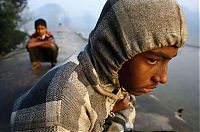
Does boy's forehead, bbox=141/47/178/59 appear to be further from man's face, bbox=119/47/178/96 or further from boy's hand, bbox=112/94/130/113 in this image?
boy's hand, bbox=112/94/130/113

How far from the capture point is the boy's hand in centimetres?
215

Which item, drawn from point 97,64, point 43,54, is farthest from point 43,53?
point 97,64

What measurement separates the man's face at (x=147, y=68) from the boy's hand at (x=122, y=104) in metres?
0.52

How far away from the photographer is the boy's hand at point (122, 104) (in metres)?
2.15

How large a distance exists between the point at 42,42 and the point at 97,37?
4960 millimetres

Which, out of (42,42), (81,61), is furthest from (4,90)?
(81,61)

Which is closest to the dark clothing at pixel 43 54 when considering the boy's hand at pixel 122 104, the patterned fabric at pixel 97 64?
the boy's hand at pixel 122 104

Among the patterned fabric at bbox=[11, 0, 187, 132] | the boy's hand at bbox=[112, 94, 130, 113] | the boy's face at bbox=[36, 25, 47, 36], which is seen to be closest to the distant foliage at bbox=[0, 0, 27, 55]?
the boy's face at bbox=[36, 25, 47, 36]

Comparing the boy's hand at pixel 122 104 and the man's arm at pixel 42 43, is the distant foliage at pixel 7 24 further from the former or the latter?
the boy's hand at pixel 122 104

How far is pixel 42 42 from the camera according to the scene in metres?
6.41

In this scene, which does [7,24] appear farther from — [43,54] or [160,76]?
[160,76]

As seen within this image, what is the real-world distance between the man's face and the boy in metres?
4.82

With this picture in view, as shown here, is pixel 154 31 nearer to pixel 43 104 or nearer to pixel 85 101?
pixel 85 101

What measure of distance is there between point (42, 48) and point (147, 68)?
202 inches
